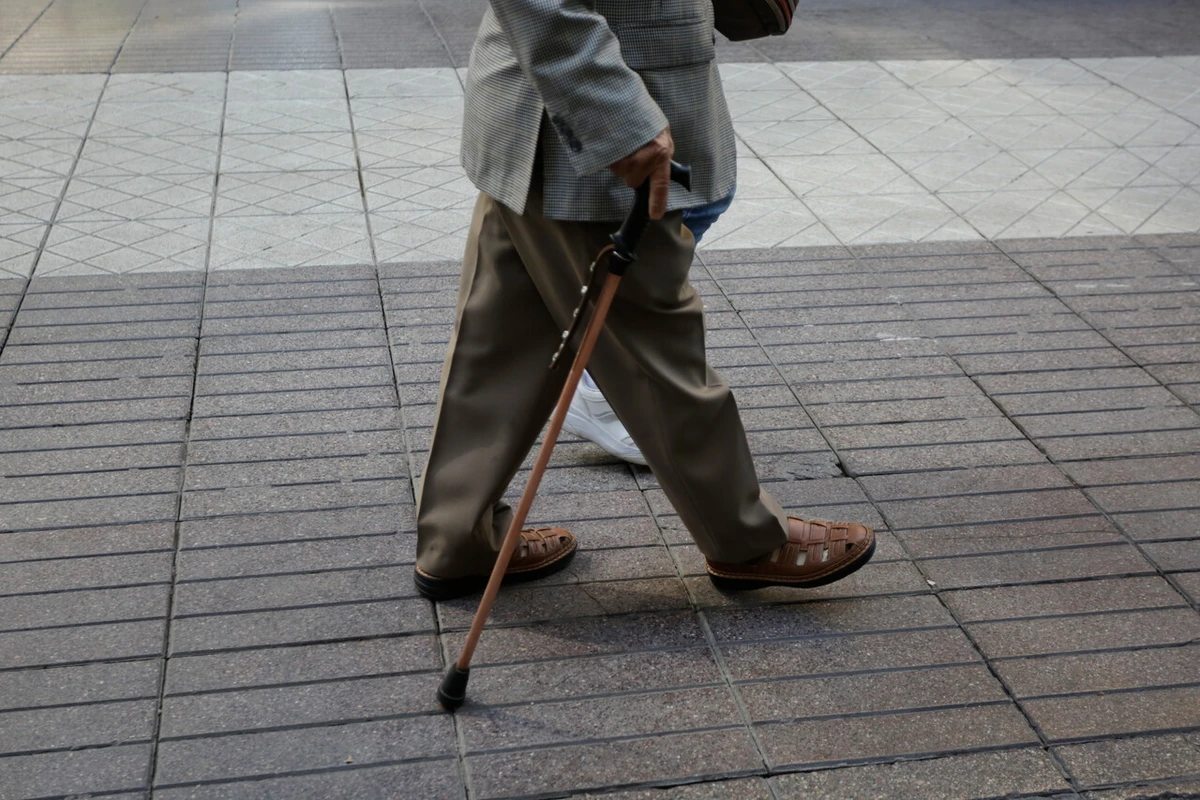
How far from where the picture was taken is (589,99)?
2.30 meters

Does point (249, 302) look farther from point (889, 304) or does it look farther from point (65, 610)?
point (889, 304)

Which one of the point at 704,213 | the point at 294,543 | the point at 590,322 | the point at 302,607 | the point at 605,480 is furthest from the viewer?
the point at 605,480

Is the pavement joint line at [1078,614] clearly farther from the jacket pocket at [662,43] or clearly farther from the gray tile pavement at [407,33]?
the gray tile pavement at [407,33]

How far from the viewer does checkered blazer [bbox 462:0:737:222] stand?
7.48 ft

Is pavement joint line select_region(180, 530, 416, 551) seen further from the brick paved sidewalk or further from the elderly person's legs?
A: the elderly person's legs

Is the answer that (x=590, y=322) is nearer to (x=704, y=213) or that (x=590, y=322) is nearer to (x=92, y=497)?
(x=704, y=213)

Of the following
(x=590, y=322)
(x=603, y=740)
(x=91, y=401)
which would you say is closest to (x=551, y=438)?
(x=590, y=322)

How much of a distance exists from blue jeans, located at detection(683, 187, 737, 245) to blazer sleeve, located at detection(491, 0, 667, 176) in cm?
42

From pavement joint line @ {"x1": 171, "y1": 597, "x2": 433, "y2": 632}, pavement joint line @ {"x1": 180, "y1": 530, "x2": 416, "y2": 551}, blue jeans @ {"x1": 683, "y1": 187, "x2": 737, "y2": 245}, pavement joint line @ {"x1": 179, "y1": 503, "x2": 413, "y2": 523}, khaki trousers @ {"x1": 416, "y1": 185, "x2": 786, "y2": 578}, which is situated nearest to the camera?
khaki trousers @ {"x1": 416, "y1": 185, "x2": 786, "y2": 578}

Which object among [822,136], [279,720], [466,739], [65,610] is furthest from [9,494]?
[822,136]

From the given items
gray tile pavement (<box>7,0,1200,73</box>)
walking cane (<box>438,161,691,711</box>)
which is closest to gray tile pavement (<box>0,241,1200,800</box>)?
walking cane (<box>438,161,691,711</box>)

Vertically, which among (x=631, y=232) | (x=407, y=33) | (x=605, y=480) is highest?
(x=631, y=232)

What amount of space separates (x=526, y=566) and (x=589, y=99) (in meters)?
1.19

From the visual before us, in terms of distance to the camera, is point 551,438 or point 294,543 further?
point 294,543
